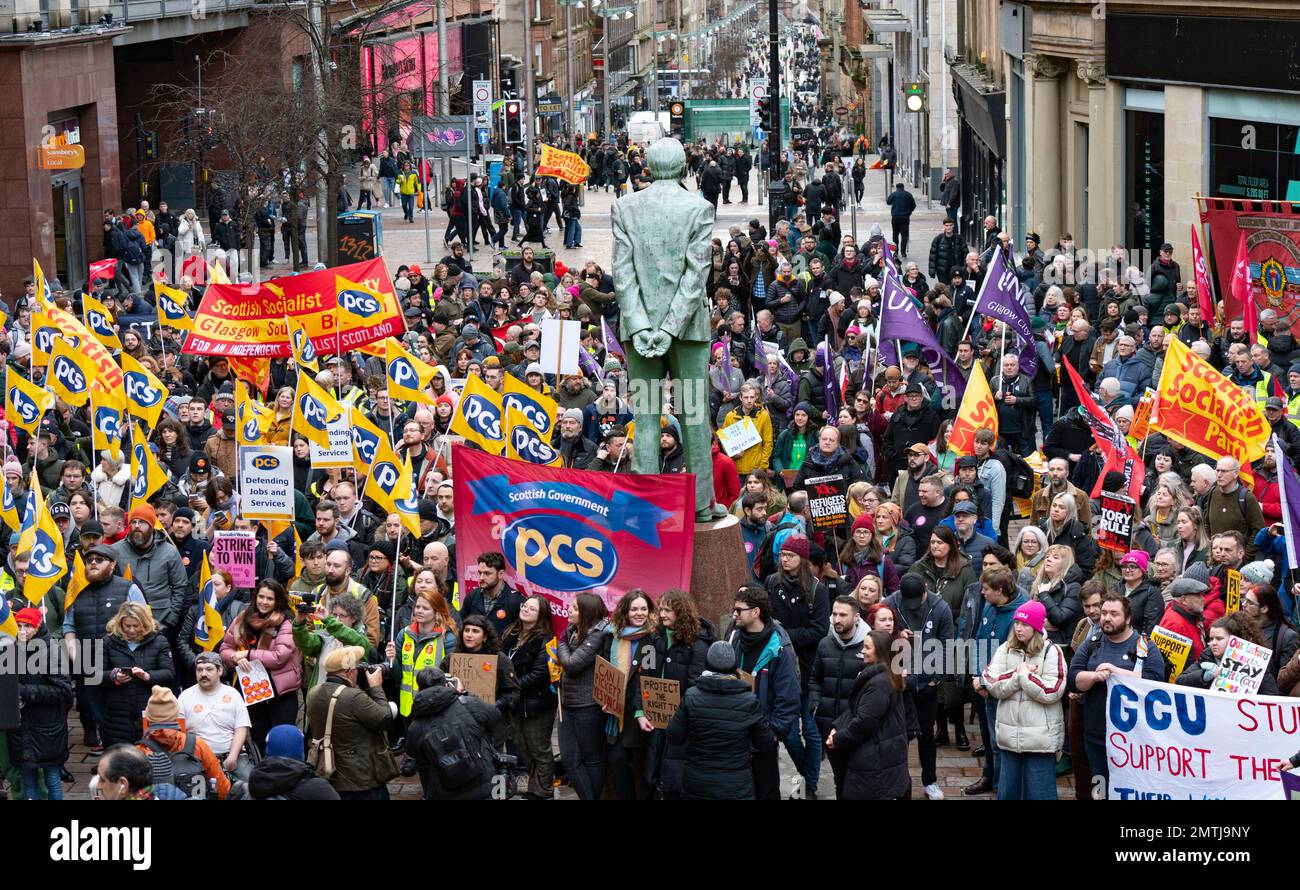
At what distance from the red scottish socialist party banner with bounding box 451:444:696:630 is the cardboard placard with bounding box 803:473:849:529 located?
257cm

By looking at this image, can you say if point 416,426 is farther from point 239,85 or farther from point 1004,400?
point 239,85

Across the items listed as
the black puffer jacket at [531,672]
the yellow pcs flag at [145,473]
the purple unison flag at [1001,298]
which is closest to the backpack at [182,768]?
the black puffer jacket at [531,672]

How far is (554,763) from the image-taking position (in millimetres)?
12375

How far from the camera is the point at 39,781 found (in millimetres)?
11984

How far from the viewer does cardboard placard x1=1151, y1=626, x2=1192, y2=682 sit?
1097 centimetres

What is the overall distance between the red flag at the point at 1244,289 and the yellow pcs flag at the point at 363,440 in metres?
8.90

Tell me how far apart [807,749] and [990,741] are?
107cm

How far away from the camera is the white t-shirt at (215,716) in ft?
35.9

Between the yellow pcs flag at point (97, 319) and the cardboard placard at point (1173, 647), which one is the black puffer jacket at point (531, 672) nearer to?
the cardboard placard at point (1173, 647)

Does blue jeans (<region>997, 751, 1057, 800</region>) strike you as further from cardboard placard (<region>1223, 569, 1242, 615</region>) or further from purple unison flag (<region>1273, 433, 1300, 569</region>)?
purple unison flag (<region>1273, 433, 1300, 569</region>)

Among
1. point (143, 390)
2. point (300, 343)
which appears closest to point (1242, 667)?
point (143, 390)

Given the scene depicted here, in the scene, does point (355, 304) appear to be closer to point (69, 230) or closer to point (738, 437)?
point (738, 437)
